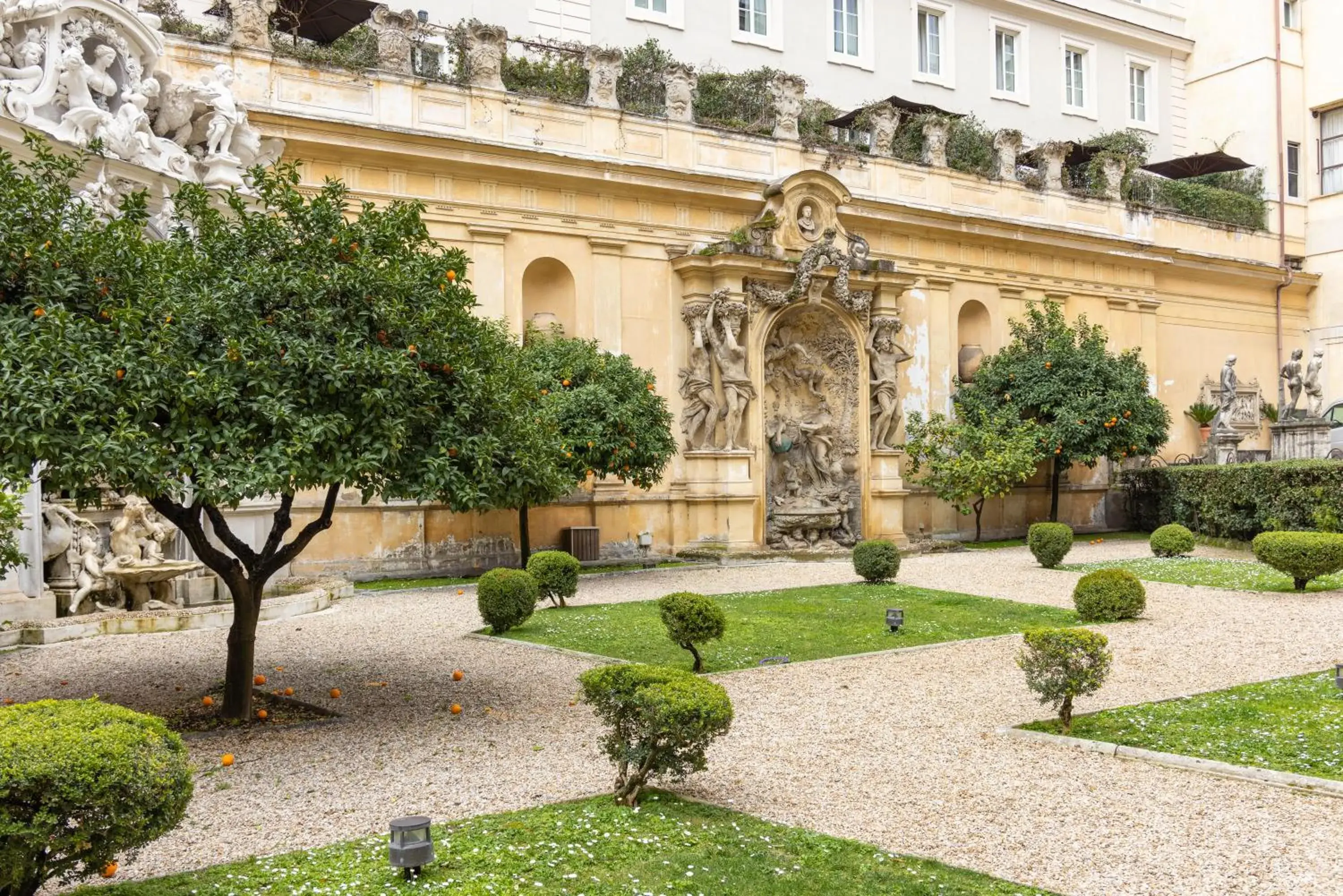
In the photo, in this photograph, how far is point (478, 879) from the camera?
590 cm


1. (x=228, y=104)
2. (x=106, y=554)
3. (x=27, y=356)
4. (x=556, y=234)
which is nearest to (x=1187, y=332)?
(x=556, y=234)

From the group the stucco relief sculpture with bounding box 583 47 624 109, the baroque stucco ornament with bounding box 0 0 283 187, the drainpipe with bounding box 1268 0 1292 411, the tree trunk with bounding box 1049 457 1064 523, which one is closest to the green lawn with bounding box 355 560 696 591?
the baroque stucco ornament with bounding box 0 0 283 187

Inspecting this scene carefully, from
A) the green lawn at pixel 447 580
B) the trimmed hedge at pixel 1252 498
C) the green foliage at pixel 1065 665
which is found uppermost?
the trimmed hedge at pixel 1252 498

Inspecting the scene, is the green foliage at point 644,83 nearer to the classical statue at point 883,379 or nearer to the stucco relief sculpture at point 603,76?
the stucco relief sculpture at point 603,76

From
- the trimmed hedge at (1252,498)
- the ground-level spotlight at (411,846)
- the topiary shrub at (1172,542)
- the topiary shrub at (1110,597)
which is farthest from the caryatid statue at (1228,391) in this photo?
the ground-level spotlight at (411,846)

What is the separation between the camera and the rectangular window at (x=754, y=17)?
29.1 meters

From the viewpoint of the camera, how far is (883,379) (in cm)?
2591

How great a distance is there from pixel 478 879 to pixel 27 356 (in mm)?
4523

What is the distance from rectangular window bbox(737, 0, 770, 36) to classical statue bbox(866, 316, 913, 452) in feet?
26.7

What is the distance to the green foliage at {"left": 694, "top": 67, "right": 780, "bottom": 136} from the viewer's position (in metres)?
26.3

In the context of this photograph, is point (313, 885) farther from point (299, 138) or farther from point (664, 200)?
point (664, 200)

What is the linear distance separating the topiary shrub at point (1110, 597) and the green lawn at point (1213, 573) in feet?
10.2

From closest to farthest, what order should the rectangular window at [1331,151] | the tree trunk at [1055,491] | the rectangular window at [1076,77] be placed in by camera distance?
the tree trunk at [1055,491] < the rectangular window at [1076,77] < the rectangular window at [1331,151]

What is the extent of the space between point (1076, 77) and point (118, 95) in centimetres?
2757
